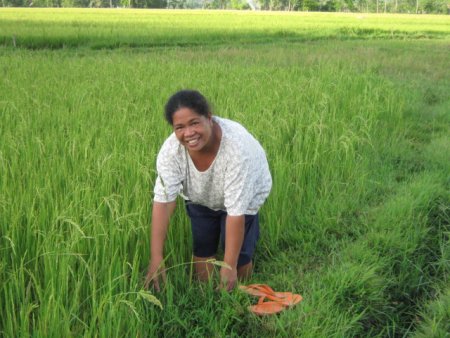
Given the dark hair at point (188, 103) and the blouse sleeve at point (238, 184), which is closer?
the dark hair at point (188, 103)

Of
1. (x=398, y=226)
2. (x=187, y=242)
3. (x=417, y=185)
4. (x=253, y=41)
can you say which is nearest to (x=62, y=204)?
(x=187, y=242)

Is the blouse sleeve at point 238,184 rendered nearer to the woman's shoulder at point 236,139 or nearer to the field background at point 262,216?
the woman's shoulder at point 236,139

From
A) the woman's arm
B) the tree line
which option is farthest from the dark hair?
the tree line

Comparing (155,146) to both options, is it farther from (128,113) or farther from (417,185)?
(417,185)

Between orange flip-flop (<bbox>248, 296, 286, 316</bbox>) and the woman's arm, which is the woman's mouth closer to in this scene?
the woman's arm

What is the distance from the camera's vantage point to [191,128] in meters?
2.11

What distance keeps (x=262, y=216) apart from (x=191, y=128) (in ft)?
3.60

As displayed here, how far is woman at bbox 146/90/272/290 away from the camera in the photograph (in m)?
2.12

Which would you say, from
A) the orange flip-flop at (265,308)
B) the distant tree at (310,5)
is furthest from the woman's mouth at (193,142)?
the distant tree at (310,5)

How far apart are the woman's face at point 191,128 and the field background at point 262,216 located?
0.82 ft

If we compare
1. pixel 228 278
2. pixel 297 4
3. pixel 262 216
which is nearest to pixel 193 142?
pixel 228 278

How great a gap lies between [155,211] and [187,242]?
0.52 m

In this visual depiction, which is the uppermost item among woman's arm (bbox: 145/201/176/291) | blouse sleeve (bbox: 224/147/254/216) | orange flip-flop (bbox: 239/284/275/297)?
blouse sleeve (bbox: 224/147/254/216)

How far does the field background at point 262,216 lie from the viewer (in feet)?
6.30
